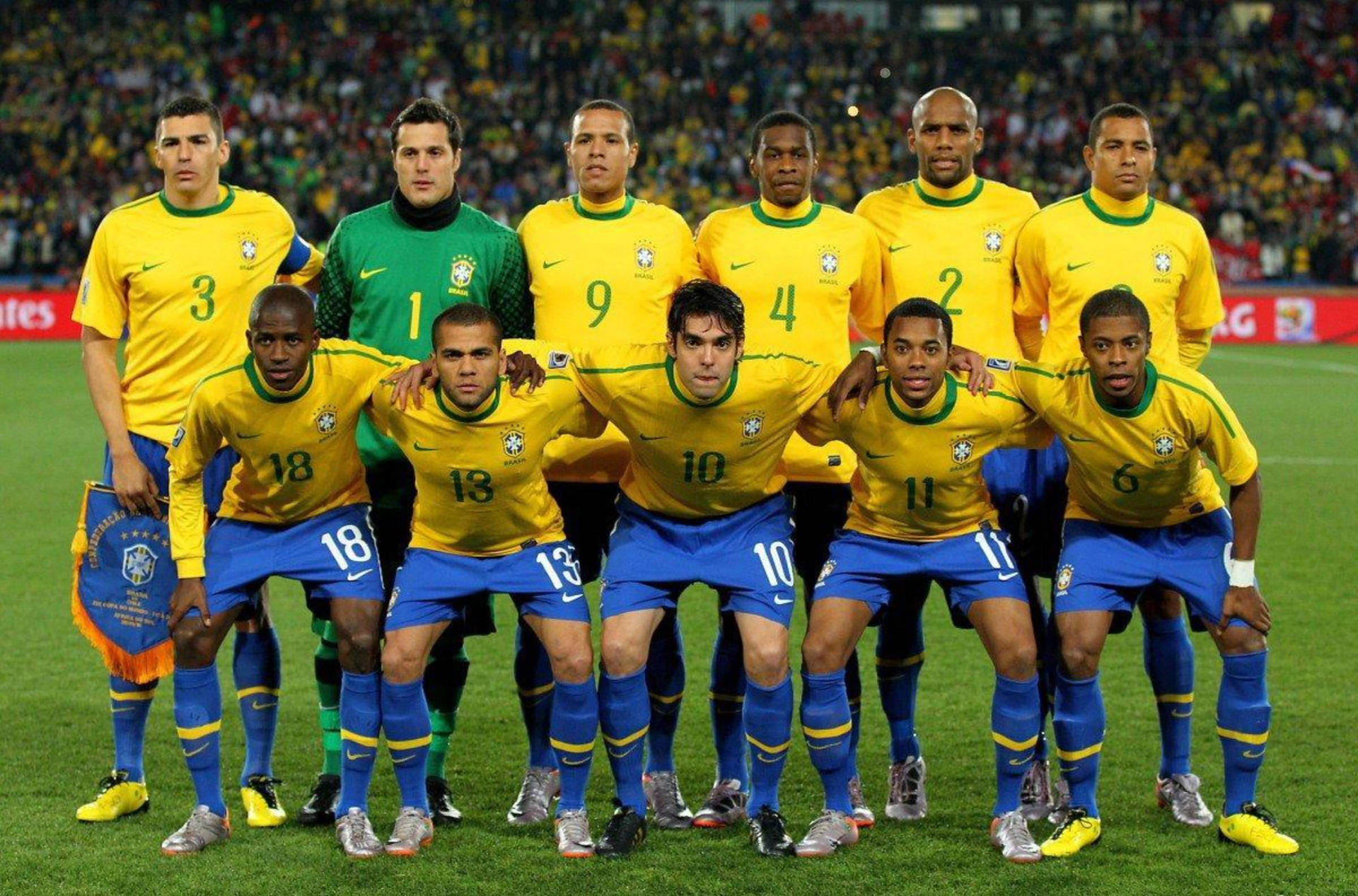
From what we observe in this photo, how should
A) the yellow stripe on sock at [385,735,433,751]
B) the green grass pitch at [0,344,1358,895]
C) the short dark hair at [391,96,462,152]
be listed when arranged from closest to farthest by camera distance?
the green grass pitch at [0,344,1358,895] < the yellow stripe on sock at [385,735,433,751] < the short dark hair at [391,96,462,152]

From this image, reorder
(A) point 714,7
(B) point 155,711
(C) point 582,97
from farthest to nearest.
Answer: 1. (A) point 714,7
2. (C) point 582,97
3. (B) point 155,711

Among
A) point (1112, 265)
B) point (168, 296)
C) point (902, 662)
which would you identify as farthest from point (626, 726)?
point (1112, 265)

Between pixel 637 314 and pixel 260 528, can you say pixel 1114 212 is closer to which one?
pixel 637 314

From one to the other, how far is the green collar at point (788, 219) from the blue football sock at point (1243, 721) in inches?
73.9

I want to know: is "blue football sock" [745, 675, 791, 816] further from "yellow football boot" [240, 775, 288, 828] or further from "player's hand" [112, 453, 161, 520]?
"player's hand" [112, 453, 161, 520]

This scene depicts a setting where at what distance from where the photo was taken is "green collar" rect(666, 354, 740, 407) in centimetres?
496

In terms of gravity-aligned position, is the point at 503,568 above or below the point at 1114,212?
below

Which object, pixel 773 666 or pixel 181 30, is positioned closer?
pixel 773 666

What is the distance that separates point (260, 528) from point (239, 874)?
103cm

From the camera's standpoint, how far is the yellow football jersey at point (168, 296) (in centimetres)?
521

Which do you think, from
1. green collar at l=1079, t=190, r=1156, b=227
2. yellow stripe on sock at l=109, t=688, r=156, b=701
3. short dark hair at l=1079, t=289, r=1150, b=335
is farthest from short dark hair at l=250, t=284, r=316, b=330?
green collar at l=1079, t=190, r=1156, b=227

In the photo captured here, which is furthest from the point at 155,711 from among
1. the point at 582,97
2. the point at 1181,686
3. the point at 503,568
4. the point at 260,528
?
the point at 582,97

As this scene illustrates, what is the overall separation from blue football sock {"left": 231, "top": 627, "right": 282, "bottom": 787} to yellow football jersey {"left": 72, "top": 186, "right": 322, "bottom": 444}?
2.28 ft

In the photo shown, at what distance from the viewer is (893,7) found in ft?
107
